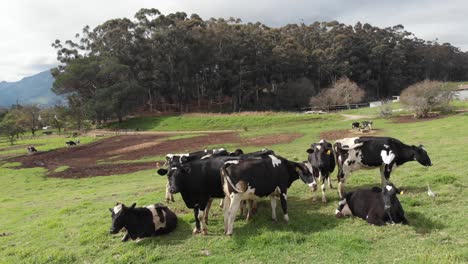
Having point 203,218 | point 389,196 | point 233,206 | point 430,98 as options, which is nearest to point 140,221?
point 203,218

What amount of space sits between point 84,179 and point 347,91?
183ft

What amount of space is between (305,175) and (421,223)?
2840 millimetres

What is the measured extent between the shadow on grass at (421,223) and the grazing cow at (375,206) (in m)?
0.25

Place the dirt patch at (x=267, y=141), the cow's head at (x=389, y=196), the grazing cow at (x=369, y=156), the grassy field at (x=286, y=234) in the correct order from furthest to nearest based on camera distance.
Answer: the dirt patch at (x=267, y=141), the grazing cow at (x=369, y=156), the cow's head at (x=389, y=196), the grassy field at (x=286, y=234)

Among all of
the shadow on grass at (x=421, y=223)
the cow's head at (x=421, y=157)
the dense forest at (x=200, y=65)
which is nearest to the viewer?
the shadow on grass at (x=421, y=223)

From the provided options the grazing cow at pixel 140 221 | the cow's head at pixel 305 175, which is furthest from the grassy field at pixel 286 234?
the cow's head at pixel 305 175

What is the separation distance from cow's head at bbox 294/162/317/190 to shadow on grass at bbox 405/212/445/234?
230 centimetres

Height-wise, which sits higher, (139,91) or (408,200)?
(139,91)

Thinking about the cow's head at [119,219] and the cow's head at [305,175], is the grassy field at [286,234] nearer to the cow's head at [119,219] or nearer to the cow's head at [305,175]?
the cow's head at [119,219]

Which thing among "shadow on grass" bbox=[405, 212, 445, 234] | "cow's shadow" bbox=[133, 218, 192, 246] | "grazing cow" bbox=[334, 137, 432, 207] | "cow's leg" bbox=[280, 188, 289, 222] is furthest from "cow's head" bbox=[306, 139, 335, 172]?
"cow's shadow" bbox=[133, 218, 192, 246]

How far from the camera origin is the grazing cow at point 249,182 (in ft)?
27.0

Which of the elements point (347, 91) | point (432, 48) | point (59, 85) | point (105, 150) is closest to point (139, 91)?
point (59, 85)

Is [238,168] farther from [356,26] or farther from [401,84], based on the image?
[356,26]

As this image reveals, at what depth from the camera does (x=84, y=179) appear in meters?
22.6
